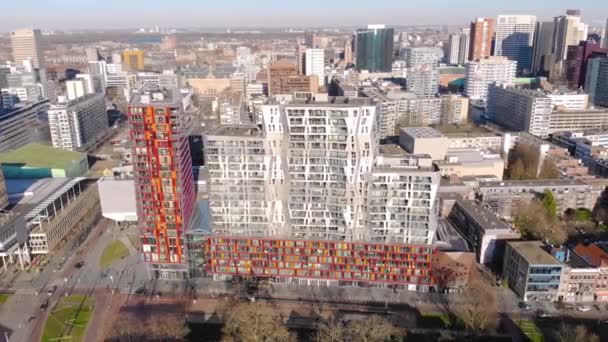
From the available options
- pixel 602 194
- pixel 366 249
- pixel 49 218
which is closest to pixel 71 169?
pixel 49 218

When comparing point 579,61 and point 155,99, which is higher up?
point 155,99

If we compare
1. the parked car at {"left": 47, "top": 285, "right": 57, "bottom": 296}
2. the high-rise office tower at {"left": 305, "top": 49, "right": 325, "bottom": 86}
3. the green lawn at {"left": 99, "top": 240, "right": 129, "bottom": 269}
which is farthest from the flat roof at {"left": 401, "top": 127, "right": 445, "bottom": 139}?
the high-rise office tower at {"left": 305, "top": 49, "right": 325, "bottom": 86}

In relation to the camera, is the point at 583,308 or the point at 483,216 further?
the point at 483,216

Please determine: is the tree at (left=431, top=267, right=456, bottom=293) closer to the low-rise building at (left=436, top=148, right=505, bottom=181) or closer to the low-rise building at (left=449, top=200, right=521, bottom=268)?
the low-rise building at (left=449, top=200, right=521, bottom=268)

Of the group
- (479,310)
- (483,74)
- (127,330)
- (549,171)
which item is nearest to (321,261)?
(479,310)

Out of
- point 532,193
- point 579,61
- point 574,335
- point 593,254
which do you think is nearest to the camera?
point 574,335

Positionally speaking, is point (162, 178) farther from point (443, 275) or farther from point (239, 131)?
point (443, 275)
